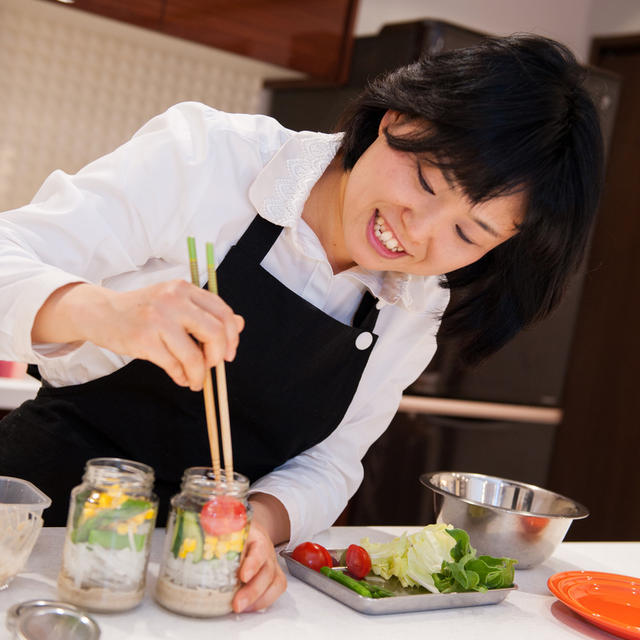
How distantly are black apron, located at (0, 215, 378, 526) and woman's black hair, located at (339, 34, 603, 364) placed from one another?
27cm

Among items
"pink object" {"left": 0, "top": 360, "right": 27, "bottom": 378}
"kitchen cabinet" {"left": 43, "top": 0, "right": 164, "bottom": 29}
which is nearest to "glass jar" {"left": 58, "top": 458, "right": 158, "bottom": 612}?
"pink object" {"left": 0, "top": 360, "right": 27, "bottom": 378}

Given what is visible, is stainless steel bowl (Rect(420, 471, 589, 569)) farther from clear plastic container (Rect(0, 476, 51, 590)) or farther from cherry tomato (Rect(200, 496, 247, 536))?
clear plastic container (Rect(0, 476, 51, 590))

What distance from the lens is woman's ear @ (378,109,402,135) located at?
4.40 ft

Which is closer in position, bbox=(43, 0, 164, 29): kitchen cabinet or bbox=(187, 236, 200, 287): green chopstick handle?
bbox=(187, 236, 200, 287): green chopstick handle

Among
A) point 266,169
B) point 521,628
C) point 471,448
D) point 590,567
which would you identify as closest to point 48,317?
point 266,169

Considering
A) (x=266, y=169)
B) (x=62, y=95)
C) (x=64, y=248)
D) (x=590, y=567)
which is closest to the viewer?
(x=64, y=248)

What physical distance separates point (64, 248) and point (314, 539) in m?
0.60

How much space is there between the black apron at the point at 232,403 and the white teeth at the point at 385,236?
0.16 m

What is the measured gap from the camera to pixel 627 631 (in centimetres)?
123

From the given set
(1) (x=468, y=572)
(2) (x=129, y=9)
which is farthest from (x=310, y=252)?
(2) (x=129, y=9)

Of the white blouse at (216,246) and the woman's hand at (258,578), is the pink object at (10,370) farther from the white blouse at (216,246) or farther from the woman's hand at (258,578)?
the woman's hand at (258,578)

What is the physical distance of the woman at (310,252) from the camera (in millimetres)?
1226

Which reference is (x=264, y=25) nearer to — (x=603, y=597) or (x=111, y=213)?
(x=111, y=213)

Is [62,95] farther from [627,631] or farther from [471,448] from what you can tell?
[627,631]
